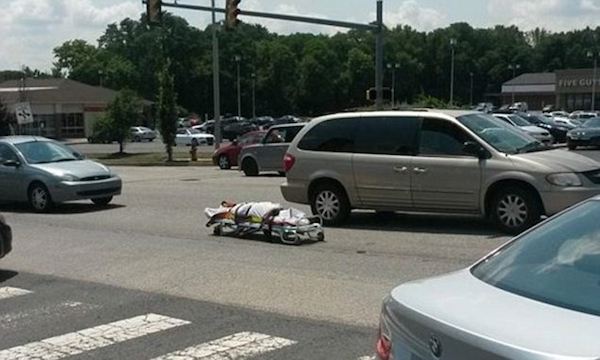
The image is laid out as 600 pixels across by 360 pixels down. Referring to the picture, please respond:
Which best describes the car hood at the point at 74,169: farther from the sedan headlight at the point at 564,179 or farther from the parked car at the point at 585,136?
the parked car at the point at 585,136

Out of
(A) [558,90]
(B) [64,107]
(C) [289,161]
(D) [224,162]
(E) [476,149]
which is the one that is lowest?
(D) [224,162]

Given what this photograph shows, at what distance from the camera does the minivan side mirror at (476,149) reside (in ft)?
37.8

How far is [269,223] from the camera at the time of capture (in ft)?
37.2

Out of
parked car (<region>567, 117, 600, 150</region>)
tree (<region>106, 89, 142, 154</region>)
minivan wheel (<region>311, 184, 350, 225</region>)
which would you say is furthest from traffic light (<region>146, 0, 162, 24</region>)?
parked car (<region>567, 117, 600, 150</region>)

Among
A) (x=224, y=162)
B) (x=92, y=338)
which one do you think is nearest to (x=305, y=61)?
(x=224, y=162)

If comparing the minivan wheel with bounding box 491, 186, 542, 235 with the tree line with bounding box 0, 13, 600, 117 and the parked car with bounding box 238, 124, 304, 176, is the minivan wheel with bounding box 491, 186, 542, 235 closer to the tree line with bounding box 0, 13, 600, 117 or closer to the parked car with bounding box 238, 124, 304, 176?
the parked car with bounding box 238, 124, 304, 176

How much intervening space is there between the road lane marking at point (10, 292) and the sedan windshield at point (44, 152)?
8751mm

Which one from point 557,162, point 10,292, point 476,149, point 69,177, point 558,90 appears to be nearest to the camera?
point 10,292

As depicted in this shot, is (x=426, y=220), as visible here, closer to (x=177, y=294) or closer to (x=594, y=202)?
(x=177, y=294)

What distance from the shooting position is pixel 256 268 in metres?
9.49

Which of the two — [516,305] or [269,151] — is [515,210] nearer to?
[516,305]

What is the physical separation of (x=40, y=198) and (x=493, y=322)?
15.1 m

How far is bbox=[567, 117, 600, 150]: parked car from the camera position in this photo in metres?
36.5

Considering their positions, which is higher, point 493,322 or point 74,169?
point 493,322
